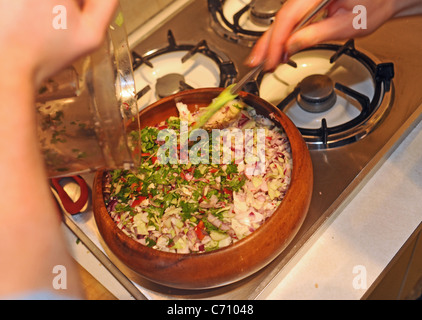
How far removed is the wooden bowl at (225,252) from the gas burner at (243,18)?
0.42 meters

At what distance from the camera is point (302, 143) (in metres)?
0.75

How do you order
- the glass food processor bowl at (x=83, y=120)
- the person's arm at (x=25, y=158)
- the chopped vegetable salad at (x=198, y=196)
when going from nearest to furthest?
1. the person's arm at (x=25, y=158)
2. the glass food processor bowl at (x=83, y=120)
3. the chopped vegetable salad at (x=198, y=196)

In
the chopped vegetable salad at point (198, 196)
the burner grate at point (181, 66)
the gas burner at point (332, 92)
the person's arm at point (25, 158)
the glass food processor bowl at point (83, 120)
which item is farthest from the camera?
the burner grate at point (181, 66)

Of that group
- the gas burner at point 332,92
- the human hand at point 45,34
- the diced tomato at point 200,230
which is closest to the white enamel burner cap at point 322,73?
the gas burner at point 332,92

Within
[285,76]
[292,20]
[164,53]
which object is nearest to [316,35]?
[292,20]

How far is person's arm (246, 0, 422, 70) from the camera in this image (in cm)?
77

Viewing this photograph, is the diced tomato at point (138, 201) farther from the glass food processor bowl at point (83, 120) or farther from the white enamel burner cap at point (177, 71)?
the white enamel burner cap at point (177, 71)

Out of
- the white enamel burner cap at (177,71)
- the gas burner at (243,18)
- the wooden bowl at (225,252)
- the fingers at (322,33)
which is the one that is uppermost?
the gas burner at (243,18)

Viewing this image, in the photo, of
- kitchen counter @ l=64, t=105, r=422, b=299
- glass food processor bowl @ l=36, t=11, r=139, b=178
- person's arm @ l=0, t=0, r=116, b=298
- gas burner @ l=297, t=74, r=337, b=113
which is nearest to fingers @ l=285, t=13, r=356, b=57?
gas burner @ l=297, t=74, r=337, b=113

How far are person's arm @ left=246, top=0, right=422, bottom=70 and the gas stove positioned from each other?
11cm

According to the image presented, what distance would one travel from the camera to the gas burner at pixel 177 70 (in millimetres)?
992

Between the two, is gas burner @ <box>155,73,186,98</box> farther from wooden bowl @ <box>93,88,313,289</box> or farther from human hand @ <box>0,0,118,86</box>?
human hand @ <box>0,0,118,86</box>

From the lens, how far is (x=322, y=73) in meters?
1.00
